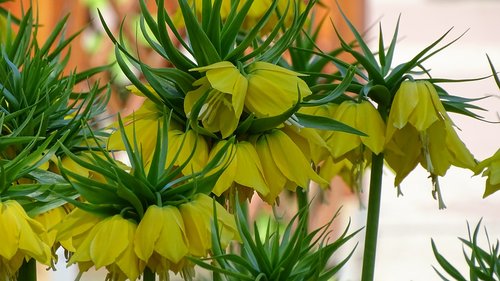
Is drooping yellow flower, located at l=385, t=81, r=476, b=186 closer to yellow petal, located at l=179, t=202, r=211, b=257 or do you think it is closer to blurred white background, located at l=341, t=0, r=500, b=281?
yellow petal, located at l=179, t=202, r=211, b=257

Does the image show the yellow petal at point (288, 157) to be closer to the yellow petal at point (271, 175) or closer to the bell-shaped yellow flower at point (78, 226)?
the yellow petal at point (271, 175)

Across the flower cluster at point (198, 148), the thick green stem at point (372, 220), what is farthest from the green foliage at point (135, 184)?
the thick green stem at point (372, 220)

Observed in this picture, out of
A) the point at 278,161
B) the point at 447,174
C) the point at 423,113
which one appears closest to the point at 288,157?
the point at 278,161

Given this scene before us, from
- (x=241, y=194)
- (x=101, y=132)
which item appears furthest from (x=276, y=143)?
(x=101, y=132)

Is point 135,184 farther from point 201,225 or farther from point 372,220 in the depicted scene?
point 372,220

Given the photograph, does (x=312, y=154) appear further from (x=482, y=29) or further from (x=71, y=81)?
(x=482, y=29)

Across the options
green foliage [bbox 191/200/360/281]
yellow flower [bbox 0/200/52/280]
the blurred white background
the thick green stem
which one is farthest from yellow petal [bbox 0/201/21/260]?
the blurred white background

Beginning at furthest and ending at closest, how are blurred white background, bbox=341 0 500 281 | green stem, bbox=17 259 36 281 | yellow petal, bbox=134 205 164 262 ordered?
blurred white background, bbox=341 0 500 281, green stem, bbox=17 259 36 281, yellow petal, bbox=134 205 164 262
